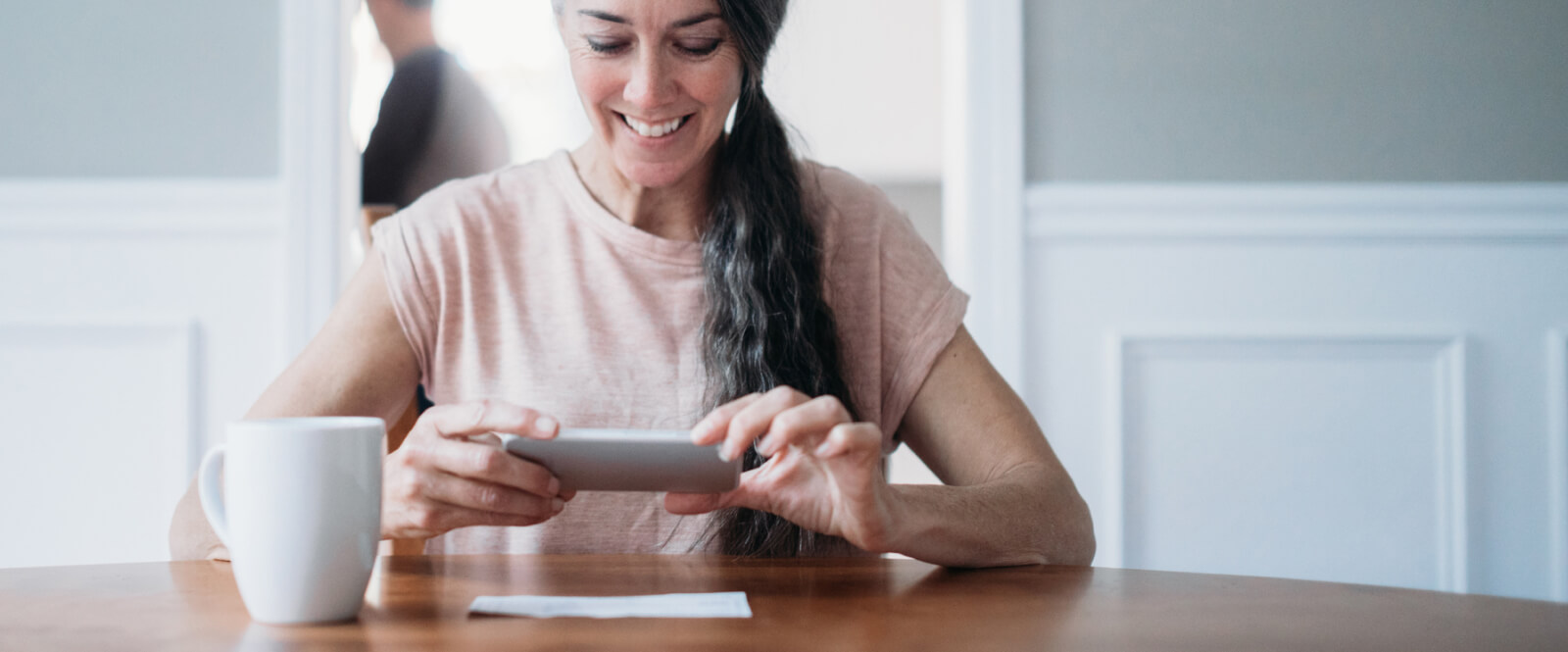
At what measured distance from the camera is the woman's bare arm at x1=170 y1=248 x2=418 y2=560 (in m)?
1.01

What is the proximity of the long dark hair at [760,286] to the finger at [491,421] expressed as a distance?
1.36 ft

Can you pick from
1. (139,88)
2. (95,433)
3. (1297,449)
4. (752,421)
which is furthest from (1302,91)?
(95,433)

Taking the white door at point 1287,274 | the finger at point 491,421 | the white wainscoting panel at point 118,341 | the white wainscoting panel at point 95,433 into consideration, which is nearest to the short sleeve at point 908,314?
the finger at point 491,421

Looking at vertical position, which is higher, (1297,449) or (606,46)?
(606,46)

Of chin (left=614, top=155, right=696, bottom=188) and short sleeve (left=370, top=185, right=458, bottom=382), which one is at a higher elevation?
chin (left=614, top=155, right=696, bottom=188)

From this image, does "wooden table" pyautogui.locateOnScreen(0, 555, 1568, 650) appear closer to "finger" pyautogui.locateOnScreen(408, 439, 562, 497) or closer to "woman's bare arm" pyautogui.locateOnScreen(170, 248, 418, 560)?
"finger" pyautogui.locateOnScreen(408, 439, 562, 497)

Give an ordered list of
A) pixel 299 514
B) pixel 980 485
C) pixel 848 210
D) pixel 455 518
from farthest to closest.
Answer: pixel 848 210 → pixel 980 485 → pixel 455 518 → pixel 299 514

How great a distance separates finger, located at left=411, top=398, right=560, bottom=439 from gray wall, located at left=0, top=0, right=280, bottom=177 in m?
1.53

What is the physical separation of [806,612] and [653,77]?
699mm

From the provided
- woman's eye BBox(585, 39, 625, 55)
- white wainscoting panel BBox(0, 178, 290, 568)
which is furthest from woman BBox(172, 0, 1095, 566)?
white wainscoting panel BBox(0, 178, 290, 568)

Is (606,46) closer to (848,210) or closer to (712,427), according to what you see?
(848,210)

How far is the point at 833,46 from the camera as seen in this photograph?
533 centimetres

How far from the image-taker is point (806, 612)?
657 mm

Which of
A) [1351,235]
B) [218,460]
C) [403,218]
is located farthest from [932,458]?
[1351,235]
